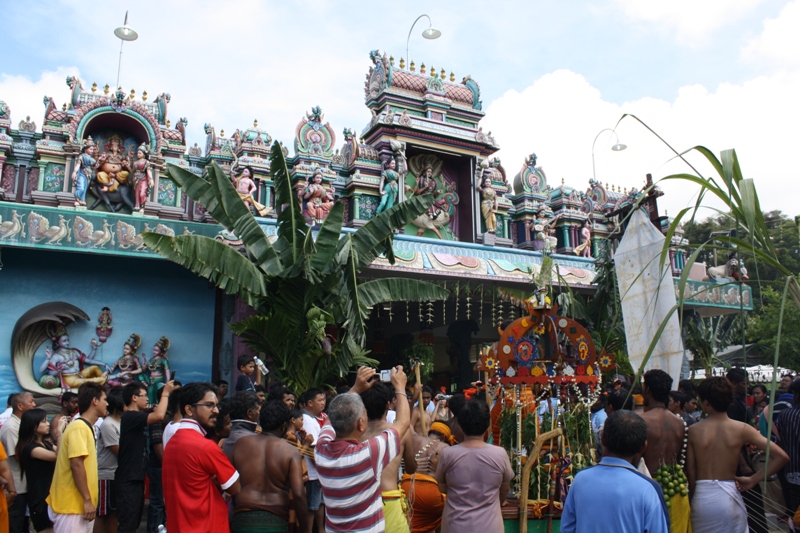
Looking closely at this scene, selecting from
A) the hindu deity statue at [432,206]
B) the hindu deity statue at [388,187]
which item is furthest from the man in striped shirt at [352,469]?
the hindu deity statue at [432,206]

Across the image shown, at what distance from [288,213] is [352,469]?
22.9 ft

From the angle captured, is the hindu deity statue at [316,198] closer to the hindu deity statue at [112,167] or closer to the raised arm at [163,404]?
the hindu deity statue at [112,167]

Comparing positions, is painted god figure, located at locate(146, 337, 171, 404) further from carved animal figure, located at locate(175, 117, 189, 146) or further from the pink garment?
the pink garment

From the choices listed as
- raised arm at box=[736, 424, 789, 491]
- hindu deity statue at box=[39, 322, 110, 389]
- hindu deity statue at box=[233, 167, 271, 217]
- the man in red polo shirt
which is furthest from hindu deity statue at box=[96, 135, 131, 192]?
raised arm at box=[736, 424, 789, 491]

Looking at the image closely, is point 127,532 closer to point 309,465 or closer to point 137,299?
point 309,465

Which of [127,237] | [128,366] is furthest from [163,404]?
[128,366]

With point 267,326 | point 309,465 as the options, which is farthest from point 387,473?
point 267,326

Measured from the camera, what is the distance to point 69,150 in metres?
13.7

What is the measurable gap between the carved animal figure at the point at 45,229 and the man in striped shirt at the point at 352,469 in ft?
33.4

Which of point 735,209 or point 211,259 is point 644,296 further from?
point 211,259

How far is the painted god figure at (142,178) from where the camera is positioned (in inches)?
553

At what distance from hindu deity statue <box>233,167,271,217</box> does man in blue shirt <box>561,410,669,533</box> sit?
40.5 ft

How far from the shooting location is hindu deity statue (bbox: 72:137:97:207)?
13.5m

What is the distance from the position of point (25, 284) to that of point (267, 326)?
6.34 meters
